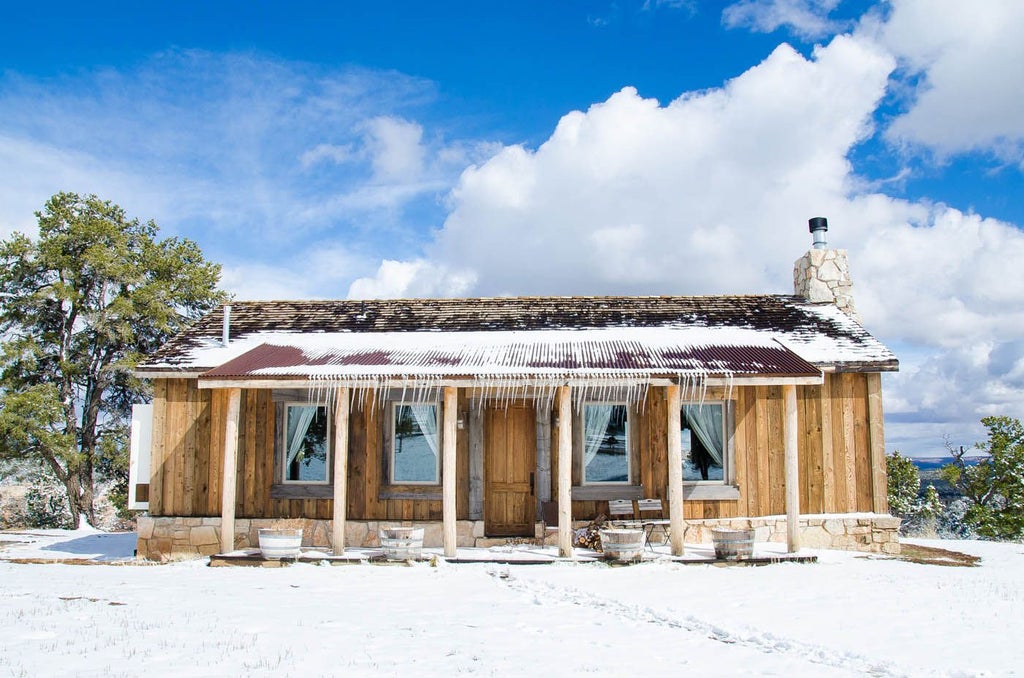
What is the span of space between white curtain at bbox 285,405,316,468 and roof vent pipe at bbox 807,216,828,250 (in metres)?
10.1

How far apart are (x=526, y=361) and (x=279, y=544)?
4.17 metres

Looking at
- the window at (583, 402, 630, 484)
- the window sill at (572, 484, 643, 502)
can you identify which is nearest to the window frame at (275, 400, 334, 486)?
the window sill at (572, 484, 643, 502)

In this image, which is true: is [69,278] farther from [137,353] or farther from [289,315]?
[289,315]

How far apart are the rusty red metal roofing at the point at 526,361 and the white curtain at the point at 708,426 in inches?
46.9

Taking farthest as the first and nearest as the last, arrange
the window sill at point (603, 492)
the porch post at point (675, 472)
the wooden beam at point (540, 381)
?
the window sill at point (603, 492)
the porch post at point (675, 472)
the wooden beam at point (540, 381)

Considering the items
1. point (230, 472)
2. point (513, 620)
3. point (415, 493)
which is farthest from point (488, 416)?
point (513, 620)

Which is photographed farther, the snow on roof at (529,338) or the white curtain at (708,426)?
the white curtain at (708,426)

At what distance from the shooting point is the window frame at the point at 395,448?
12.3 metres

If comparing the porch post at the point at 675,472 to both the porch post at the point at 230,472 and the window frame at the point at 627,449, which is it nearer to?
the window frame at the point at 627,449

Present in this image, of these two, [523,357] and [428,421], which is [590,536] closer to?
[523,357]

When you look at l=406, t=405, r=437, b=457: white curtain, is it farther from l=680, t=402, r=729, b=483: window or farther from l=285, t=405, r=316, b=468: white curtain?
l=680, t=402, r=729, b=483: window

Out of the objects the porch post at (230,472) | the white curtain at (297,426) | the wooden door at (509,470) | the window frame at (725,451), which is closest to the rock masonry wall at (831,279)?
the window frame at (725,451)

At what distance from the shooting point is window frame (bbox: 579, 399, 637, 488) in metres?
12.3

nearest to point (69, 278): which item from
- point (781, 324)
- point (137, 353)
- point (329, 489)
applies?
point (137, 353)
